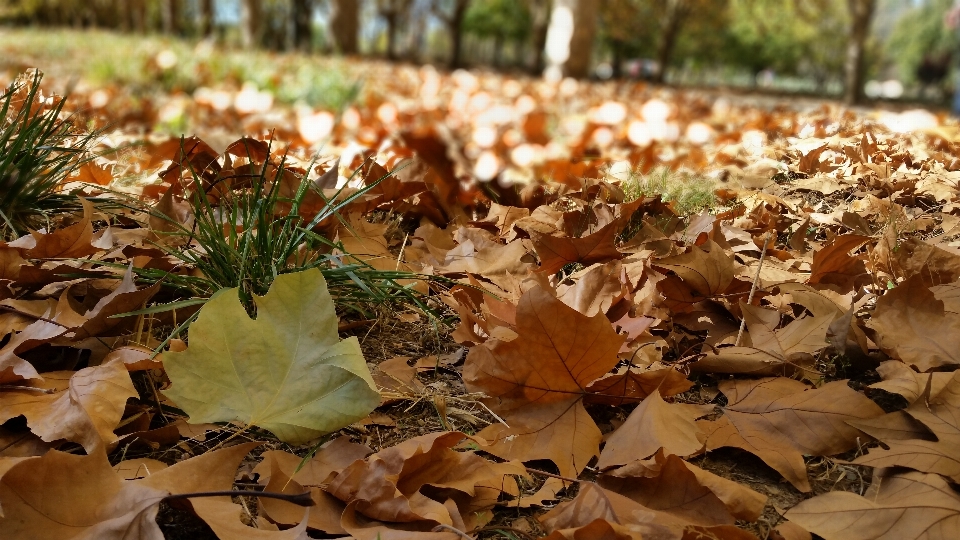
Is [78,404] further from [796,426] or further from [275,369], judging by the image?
[796,426]

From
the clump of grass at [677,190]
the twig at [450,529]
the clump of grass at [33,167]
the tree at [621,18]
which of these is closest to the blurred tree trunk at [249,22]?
the tree at [621,18]

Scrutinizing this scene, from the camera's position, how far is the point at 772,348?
112 cm

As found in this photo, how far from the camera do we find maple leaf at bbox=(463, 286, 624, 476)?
93cm

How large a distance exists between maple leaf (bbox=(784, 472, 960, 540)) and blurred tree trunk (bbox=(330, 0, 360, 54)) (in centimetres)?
1435

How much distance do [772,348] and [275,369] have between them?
2.37 feet

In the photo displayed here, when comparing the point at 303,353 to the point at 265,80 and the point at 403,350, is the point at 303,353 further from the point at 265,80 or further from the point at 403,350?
the point at 265,80

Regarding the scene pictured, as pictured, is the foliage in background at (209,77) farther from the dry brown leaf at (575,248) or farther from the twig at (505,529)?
the twig at (505,529)

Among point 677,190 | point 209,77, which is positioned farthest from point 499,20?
point 677,190

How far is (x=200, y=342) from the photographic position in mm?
939

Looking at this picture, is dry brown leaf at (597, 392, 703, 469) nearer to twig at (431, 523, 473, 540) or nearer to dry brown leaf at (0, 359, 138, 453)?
twig at (431, 523, 473, 540)

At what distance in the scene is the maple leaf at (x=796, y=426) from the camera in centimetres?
97

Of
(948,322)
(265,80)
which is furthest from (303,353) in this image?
(265,80)

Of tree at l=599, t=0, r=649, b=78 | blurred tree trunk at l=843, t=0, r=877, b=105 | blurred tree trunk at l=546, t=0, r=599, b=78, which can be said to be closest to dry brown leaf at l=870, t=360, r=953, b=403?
blurred tree trunk at l=843, t=0, r=877, b=105

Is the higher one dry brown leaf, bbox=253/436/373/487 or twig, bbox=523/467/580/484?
twig, bbox=523/467/580/484
